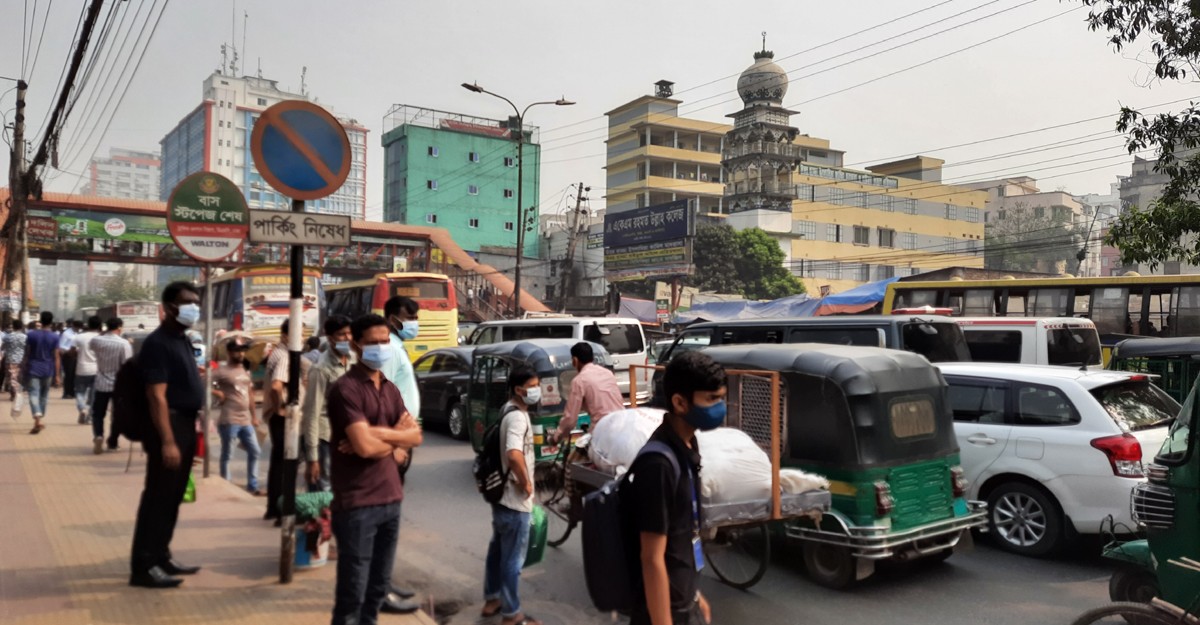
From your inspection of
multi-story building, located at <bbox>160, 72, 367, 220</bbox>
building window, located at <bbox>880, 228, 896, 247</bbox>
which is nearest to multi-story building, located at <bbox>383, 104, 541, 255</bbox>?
building window, located at <bbox>880, 228, 896, 247</bbox>

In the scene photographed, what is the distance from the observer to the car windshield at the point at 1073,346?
1236cm

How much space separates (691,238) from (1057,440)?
36.1 m

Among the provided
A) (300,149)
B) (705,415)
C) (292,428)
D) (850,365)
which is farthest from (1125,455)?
(300,149)

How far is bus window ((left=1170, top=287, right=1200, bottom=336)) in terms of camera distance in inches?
575

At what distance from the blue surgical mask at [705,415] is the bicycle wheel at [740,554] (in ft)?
9.71

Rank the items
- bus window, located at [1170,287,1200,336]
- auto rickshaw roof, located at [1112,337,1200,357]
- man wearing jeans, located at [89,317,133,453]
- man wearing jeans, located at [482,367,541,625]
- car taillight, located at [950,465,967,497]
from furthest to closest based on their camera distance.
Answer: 1. bus window, located at [1170,287,1200,336]
2. man wearing jeans, located at [89,317,133,453]
3. auto rickshaw roof, located at [1112,337,1200,357]
4. car taillight, located at [950,465,967,497]
5. man wearing jeans, located at [482,367,541,625]

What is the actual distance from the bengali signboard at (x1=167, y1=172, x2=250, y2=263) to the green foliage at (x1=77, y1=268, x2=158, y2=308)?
367 feet

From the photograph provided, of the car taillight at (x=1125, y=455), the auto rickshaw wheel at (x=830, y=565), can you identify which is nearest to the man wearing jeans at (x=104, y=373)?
the auto rickshaw wheel at (x=830, y=565)

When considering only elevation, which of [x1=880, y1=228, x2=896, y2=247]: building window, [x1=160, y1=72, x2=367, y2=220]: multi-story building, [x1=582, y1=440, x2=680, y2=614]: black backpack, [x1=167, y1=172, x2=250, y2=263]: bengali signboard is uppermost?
[x1=160, y1=72, x2=367, y2=220]: multi-story building

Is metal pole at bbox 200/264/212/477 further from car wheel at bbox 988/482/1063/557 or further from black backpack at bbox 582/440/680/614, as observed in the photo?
car wheel at bbox 988/482/1063/557

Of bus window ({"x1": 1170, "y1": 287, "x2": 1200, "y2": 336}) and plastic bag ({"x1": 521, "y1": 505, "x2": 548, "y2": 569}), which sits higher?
bus window ({"x1": 1170, "y1": 287, "x2": 1200, "y2": 336})

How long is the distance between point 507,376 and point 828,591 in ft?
15.8

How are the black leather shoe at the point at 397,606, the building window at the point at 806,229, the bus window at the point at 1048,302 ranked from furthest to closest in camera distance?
the building window at the point at 806,229 < the bus window at the point at 1048,302 < the black leather shoe at the point at 397,606

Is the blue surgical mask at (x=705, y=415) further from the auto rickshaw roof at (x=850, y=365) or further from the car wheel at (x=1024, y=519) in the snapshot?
the car wheel at (x=1024, y=519)
